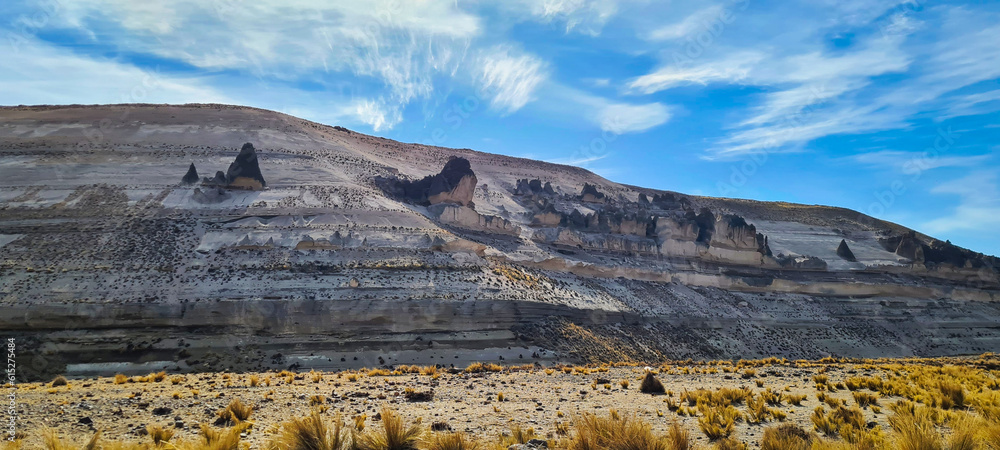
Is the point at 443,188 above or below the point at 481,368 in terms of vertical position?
above

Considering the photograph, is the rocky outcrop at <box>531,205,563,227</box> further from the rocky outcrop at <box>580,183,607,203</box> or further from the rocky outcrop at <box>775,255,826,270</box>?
the rocky outcrop at <box>775,255,826,270</box>

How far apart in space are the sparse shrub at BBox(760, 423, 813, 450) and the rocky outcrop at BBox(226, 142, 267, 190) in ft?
114

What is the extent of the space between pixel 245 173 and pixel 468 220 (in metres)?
15.0

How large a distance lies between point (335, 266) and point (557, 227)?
20093mm

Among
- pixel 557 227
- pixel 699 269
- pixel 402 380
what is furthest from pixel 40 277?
pixel 699 269

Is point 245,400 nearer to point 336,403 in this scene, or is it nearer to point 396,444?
point 336,403

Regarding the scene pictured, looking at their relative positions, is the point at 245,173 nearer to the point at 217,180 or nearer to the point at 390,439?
the point at 217,180

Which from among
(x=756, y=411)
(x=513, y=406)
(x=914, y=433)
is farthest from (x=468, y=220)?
(x=914, y=433)

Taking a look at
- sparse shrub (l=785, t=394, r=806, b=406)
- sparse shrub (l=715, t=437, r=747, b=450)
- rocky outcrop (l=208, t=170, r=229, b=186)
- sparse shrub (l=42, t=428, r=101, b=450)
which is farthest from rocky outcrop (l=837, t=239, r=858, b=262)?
sparse shrub (l=42, t=428, r=101, b=450)

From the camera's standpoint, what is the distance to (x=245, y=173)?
118 ft

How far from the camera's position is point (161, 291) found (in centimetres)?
2431

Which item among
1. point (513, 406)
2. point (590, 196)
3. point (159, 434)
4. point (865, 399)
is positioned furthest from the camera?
point (590, 196)

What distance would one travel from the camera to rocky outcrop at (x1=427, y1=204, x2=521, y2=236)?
37.1m

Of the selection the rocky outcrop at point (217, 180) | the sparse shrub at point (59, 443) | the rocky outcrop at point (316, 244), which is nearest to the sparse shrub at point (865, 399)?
the sparse shrub at point (59, 443)
